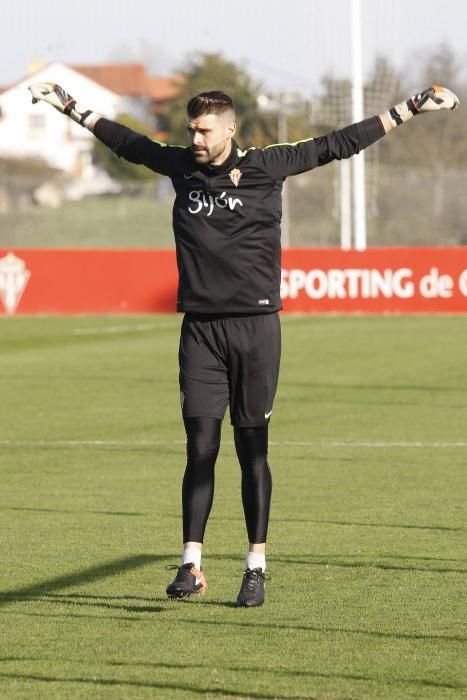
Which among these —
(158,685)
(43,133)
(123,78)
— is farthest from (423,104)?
(123,78)

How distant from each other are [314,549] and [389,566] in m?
0.69

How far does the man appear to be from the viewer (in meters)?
7.28

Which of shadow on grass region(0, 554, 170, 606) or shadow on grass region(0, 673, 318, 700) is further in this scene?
shadow on grass region(0, 554, 170, 606)

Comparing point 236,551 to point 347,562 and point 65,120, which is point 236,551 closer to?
point 347,562

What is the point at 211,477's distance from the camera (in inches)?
293

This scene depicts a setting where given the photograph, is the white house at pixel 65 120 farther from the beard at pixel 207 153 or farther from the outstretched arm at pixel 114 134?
the beard at pixel 207 153

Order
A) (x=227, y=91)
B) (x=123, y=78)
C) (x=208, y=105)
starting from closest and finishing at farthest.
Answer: (x=208, y=105) → (x=227, y=91) → (x=123, y=78)

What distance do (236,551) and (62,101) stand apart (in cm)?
261

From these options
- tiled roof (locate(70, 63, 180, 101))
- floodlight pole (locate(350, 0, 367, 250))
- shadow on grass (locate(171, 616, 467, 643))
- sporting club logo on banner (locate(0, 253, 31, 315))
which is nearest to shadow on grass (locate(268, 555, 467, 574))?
shadow on grass (locate(171, 616, 467, 643))

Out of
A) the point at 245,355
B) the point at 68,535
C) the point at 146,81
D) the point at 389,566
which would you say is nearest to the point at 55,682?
the point at 245,355

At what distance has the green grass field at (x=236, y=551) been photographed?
5.92 metres

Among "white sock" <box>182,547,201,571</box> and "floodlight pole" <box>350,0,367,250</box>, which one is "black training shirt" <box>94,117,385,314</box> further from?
"floodlight pole" <box>350,0,367,250</box>

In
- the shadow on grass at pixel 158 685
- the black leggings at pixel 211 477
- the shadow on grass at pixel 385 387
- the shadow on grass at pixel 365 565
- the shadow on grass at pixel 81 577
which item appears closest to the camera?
the shadow on grass at pixel 158 685

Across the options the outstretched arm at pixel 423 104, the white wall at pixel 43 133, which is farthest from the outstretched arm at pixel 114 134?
the white wall at pixel 43 133
